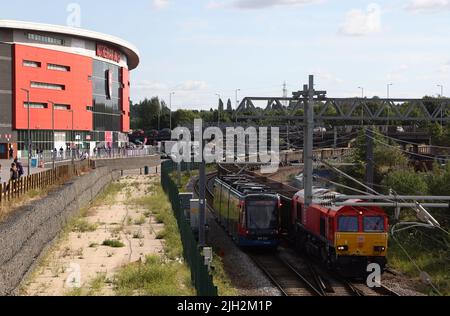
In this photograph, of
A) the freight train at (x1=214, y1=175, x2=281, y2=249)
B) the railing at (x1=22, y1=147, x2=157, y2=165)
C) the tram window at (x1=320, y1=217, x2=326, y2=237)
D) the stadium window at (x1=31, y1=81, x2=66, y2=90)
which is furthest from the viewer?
the stadium window at (x1=31, y1=81, x2=66, y2=90)

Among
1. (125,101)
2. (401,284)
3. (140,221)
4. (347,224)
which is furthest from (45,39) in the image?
(401,284)

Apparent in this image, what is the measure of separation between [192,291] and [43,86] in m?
69.5

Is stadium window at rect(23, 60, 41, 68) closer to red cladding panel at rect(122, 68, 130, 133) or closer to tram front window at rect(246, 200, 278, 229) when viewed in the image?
red cladding panel at rect(122, 68, 130, 133)

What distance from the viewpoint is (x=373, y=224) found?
24.7 meters

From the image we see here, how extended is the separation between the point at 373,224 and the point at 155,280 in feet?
27.2

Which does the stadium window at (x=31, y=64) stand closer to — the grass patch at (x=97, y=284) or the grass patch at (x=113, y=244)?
the grass patch at (x=113, y=244)

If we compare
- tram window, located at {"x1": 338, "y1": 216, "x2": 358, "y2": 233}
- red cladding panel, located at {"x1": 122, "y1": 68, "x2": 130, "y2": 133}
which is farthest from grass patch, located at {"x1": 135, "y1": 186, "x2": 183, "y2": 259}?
red cladding panel, located at {"x1": 122, "y1": 68, "x2": 130, "y2": 133}

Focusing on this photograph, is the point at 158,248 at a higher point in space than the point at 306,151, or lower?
lower

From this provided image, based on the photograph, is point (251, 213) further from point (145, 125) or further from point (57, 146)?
point (145, 125)

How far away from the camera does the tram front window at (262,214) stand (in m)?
29.9

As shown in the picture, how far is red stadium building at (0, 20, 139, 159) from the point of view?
81.1 metres

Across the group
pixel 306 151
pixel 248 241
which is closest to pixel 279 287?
pixel 306 151

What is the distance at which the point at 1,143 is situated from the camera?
79812 millimetres

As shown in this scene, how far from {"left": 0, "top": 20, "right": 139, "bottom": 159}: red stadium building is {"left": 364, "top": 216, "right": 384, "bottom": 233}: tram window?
50.6m
